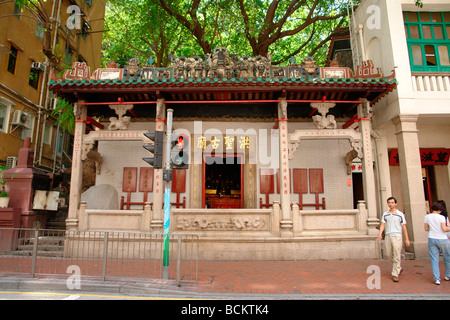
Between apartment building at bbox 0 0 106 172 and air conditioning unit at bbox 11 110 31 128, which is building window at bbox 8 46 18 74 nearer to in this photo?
apartment building at bbox 0 0 106 172

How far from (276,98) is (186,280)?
6.10 m

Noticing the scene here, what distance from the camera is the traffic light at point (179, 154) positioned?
19.7 feet

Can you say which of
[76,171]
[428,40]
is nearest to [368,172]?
[428,40]

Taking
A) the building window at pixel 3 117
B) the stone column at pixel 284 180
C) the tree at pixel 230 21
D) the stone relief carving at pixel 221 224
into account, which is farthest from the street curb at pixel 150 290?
the tree at pixel 230 21

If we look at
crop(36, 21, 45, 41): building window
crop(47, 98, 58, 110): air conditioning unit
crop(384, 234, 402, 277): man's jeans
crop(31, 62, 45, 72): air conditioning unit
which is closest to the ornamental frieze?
crop(384, 234, 402, 277): man's jeans

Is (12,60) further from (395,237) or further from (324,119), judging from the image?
(395,237)

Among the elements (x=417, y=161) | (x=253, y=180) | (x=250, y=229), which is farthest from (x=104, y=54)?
(x=417, y=161)

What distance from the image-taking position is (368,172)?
28.1 ft

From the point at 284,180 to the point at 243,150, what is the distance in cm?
279

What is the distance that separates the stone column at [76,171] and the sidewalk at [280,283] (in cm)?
272

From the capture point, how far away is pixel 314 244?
8.29 metres

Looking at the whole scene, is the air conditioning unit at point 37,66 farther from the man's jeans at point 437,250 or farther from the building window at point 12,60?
the man's jeans at point 437,250

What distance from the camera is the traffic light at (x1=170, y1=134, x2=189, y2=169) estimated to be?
600cm

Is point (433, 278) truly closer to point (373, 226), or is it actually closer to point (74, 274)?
point (373, 226)
